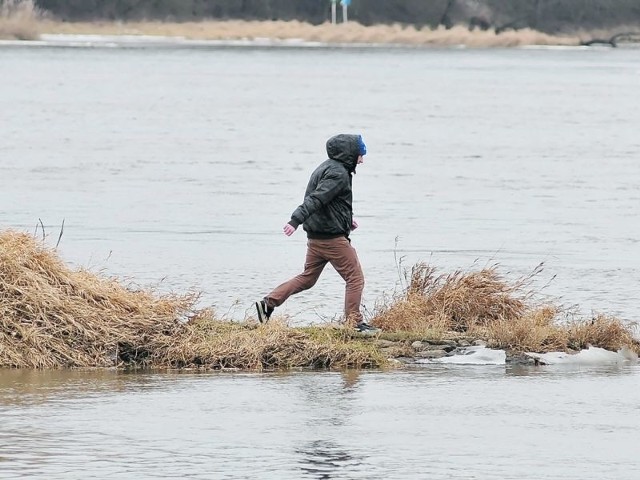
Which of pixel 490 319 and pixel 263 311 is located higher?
pixel 263 311

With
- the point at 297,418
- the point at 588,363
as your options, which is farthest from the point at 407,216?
the point at 297,418

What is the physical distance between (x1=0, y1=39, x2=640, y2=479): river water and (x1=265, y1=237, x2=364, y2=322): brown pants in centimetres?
88

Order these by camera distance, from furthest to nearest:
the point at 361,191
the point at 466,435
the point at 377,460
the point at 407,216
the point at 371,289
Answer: the point at 361,191, the point at 407,216, the point at 371,289, the point at 466,435, the point at 377,460

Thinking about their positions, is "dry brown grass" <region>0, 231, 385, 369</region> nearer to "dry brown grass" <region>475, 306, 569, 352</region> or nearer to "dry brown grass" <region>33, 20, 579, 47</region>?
"dry brown grass" <region>475, 306, 569, 352</region>

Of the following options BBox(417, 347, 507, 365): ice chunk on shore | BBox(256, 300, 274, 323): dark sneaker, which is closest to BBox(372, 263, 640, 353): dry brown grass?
BBox(417, 347, 507, 365): ice chunk on shore

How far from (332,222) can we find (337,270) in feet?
1.25

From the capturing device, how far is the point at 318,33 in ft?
381

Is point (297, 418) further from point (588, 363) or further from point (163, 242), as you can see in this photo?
point (163, 242)

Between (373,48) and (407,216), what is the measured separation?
332 feet

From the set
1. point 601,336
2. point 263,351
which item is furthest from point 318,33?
point 263,351

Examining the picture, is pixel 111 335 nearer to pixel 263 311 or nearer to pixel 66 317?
pixel 66 317

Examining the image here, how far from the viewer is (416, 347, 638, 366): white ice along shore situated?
11.2 metres

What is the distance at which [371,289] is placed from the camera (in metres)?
15.7

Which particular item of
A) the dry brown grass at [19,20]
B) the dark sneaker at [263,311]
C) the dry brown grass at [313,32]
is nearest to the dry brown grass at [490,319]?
the dark sneaker at [263,311]
